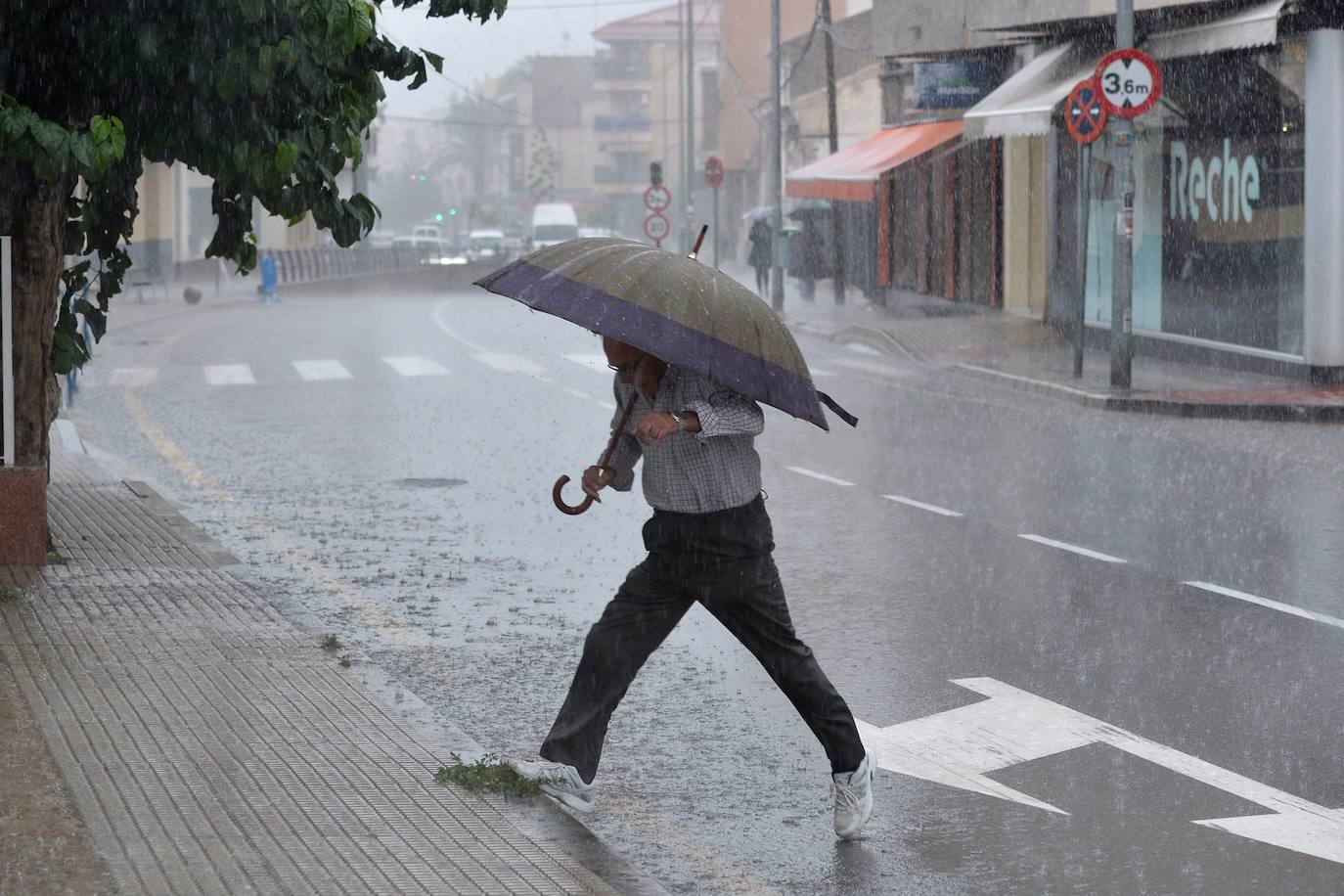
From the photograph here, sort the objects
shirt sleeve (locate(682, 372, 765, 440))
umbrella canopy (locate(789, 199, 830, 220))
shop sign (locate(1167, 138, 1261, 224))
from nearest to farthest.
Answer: shirt sleeve (locate(682, 372, 765, 440))
shop sign (locate(1167, 138, 1261, 224))
umbrella canopy (locate(789, 199, 830, 220))

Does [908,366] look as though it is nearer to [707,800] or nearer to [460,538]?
[460,538]

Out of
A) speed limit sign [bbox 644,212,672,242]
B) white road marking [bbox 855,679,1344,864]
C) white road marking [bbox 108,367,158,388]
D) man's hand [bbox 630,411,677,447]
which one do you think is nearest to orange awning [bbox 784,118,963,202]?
speed limit sign [bbox 644,212,672,242]

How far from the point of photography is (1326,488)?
12898 millimetres

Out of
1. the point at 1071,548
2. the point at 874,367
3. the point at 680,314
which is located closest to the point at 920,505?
the point at 1071,548

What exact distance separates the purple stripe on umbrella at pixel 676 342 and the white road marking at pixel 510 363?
689 inches

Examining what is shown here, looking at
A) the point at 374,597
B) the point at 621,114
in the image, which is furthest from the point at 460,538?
the point at 621,114

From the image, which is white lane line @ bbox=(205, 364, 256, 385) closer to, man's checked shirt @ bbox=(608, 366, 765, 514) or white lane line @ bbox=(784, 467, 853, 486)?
white lane line @ bbox=(784, 467, 853, 486)

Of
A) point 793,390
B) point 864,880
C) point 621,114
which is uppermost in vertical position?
point 621,114

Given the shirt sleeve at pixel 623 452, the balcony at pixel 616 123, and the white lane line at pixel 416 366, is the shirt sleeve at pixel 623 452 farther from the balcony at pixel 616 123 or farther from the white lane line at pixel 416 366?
the balcony at pixel 616 123

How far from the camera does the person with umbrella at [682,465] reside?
5355mm

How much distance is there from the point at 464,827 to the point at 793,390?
1.52m

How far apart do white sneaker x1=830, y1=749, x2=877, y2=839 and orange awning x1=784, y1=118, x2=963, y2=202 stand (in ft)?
91.5

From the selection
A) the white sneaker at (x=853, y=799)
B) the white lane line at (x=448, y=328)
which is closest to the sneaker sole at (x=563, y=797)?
the white sneaker at (x=853, y=799)

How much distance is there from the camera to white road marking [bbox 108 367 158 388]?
22375mm
